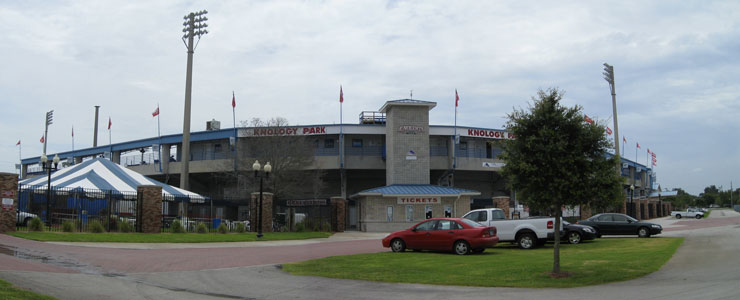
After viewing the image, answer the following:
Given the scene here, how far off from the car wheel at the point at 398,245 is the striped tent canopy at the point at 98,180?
17113 millimetres

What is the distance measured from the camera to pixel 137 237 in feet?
81.1

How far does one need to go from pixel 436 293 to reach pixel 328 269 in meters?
4.61

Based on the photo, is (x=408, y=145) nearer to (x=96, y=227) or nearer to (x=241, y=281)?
(x=96, y=227)

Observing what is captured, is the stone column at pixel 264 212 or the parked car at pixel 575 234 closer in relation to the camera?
the parked car at pixel 575 234

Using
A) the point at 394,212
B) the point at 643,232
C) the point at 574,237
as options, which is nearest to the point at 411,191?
the point at 394,212

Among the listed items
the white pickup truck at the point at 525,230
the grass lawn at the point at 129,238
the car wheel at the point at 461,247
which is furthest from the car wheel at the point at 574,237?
the grass lawn at the point at 129,238

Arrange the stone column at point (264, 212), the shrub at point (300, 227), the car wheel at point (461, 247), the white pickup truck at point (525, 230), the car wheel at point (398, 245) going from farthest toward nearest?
the shrub at point (300, 227)
the stone column at point (264, 212)
the white pickup truck at point (525, 230)
the car wheel at point (398, 245)
the car wheel at point (461, 247)

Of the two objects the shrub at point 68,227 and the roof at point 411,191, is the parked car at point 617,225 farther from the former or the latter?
the shrub at point 68,227

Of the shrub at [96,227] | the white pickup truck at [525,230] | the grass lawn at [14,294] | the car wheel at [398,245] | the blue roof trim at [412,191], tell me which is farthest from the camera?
the blue roof trim at [412,191]

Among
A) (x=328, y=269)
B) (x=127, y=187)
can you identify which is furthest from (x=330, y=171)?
(x=328, y=269)

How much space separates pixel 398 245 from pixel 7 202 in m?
16.4

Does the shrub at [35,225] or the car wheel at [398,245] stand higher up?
the shrub at [35,225]

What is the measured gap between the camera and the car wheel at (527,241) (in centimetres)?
2244

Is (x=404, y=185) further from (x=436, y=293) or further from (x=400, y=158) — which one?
(x=436, y=293)
